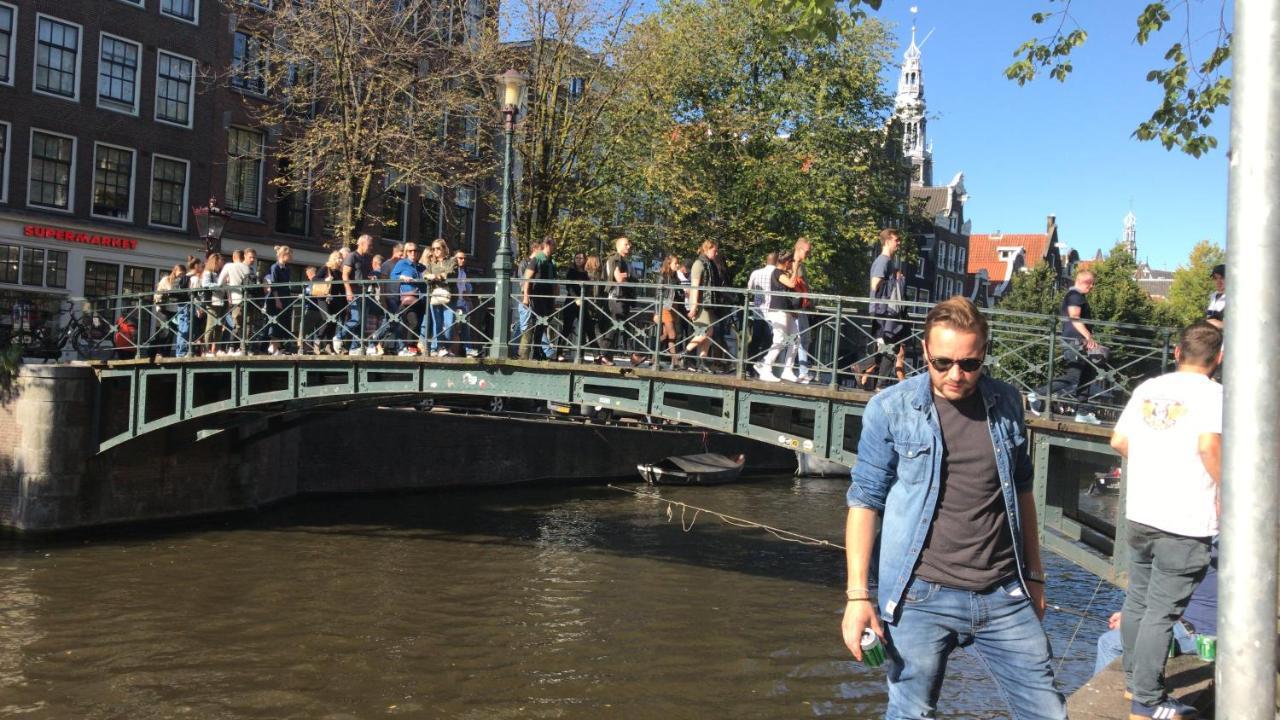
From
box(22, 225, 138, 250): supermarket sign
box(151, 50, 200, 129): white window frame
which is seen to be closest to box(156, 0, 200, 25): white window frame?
box(151, 50, 200, 129): white window frame

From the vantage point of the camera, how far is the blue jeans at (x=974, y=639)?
3539mm

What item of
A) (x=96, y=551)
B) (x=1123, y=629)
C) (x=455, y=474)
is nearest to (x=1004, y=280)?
(x=455, y=474)

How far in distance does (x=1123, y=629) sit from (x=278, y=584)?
1055 centimetres

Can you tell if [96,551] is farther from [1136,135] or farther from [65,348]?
[1136,135]

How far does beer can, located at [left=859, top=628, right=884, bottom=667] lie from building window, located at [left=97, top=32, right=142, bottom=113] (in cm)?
2454

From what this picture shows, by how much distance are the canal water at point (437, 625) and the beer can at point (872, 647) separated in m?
6.25

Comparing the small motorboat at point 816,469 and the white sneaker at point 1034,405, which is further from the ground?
the white sneaker at point 1034,405

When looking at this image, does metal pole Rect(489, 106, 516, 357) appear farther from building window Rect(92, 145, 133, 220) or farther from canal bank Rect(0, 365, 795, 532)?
building window Rect(92, 145, 133, 220)

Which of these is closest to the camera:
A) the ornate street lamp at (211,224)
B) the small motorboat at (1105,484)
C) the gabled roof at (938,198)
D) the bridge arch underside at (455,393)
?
the bridge arch underside at (455,393)

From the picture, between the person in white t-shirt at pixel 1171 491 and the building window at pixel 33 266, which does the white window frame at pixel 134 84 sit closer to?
the building window at pixel 33 266

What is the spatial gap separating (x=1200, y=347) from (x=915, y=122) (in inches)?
1288

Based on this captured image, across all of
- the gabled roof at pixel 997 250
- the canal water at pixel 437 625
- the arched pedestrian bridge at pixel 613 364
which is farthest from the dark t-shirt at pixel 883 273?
the gabled roof at pixel 997 250

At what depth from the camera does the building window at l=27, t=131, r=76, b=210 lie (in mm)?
23109

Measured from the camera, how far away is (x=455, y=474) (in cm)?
2359
